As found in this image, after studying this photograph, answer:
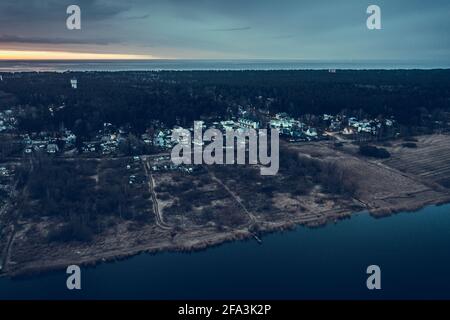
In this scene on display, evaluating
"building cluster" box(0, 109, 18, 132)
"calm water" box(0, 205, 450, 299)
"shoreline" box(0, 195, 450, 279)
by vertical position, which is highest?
"building cluster" box(0, 109, 18, 132)

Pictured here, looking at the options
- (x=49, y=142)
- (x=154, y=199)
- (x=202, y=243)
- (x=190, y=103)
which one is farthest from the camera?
(x=190, y=103)

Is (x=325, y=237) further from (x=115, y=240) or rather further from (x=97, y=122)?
(x=97, y=122)

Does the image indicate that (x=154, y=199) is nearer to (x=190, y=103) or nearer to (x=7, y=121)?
(x=190, y=103)

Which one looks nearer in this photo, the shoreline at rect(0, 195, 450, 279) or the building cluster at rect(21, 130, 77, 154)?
the shoreline at rect(0, 195, 450, 279)

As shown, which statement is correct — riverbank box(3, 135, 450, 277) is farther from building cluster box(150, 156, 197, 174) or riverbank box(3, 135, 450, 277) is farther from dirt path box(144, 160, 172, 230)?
building cluster box(150, 156, 197, 174)

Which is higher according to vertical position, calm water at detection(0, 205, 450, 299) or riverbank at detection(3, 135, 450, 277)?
riverbank at detection(3, 135, 450, 277)

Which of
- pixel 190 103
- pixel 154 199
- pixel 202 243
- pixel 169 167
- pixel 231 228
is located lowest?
pixel 202 243

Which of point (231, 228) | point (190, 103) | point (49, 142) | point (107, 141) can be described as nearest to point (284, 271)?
point (231, 228)

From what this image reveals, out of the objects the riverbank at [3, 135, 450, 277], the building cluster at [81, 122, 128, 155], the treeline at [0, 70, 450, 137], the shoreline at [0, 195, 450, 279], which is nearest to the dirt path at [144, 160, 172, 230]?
the riverbank at [3, 135, 450, 277]
